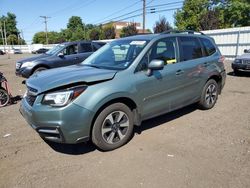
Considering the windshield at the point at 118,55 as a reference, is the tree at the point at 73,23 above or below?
above

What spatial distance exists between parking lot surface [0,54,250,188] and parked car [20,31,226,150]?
0.39m

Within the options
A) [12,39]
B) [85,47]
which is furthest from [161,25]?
[12,39]

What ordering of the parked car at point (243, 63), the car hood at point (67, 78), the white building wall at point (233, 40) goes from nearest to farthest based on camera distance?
1. the car hood at point (67, 78)
2. the parked car at point (243, 63)
3. the white building wall at point (233, 40)

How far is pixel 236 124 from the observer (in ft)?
17.0

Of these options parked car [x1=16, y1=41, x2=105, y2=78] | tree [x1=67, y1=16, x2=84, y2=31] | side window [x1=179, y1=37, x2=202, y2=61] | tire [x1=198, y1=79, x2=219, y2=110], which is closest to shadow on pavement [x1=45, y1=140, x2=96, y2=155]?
side window [x1=179, y1=37, x2=202, y2=61]

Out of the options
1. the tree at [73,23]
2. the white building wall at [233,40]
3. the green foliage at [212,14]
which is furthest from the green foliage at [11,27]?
the white building wall at [233,40]

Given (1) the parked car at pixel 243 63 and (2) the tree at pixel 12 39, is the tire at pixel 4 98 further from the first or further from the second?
(2) the tree at pixel 12 39

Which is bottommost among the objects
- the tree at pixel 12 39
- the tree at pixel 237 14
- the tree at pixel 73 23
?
the tree at pixel 12 39

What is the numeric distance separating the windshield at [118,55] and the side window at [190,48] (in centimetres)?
100

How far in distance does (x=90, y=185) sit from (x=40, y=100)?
1418 mm

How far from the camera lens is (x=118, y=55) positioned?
4.77 m

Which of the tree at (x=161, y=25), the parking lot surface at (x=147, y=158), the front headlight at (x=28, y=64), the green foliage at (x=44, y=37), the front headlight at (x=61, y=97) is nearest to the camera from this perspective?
the parking lot surface at (x=147, y=158)

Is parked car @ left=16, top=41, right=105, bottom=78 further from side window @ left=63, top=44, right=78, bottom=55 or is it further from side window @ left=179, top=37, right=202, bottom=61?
side window @ left=179, top=37, right=202, bottom=61

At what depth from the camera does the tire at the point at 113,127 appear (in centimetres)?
385
